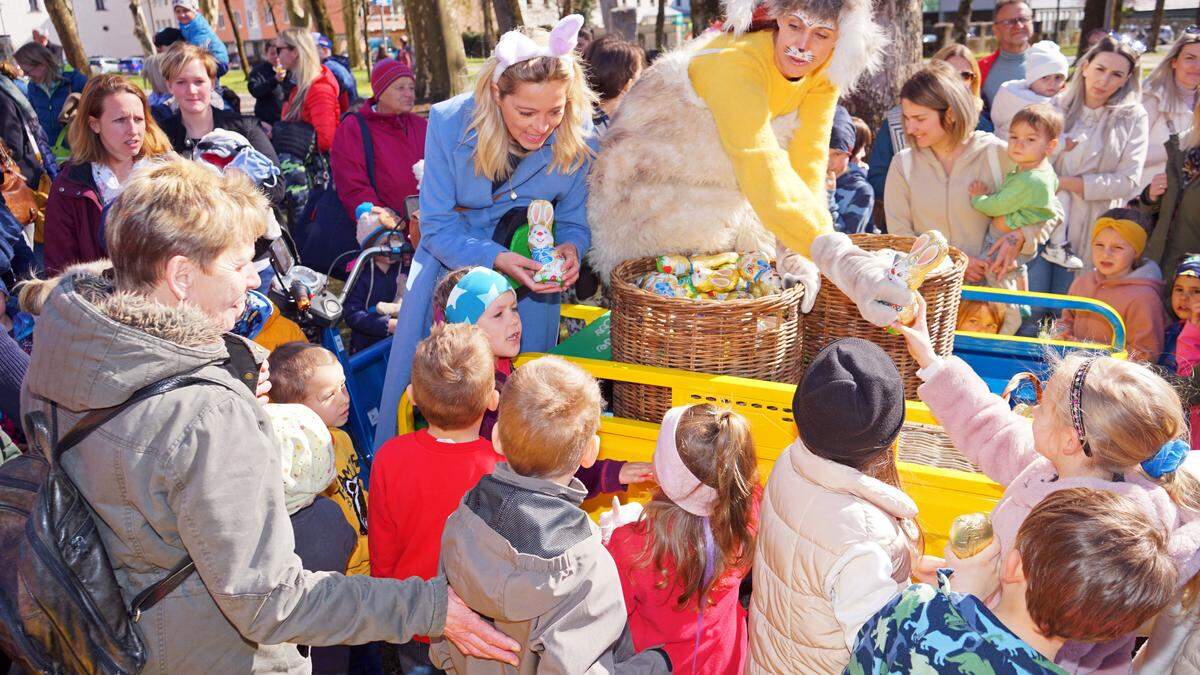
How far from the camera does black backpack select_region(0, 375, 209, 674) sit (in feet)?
5.61

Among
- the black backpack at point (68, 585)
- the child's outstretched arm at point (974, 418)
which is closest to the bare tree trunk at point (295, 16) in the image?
the child's outstretched arm at point (974, 418)

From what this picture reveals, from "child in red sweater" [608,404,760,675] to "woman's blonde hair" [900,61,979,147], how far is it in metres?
2.84

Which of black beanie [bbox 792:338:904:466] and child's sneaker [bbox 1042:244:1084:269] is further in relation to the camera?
child's sneaker [bbox 1042:244:1084:269]

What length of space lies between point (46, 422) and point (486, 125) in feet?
6.06

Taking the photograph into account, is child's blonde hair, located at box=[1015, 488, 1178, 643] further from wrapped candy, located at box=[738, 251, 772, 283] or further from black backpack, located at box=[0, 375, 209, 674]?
black backpack, located at box=[0, 375, 209, 674]

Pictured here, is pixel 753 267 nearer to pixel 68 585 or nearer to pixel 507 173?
pixel 507 173

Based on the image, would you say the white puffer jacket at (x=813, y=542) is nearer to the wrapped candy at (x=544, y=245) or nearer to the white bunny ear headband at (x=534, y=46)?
Result: the wrapped candy at (x=544, y=245)

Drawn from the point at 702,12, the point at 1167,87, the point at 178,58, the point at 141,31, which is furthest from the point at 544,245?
the point at 141,31

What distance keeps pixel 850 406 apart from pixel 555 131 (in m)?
1.77

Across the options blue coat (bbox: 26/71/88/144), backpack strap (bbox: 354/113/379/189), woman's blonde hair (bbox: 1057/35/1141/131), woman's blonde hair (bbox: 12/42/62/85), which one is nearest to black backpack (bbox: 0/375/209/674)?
backpack strap (bbox: 354/113/379/189)

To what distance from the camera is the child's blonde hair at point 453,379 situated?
2549 mm

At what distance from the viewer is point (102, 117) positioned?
4.10 m

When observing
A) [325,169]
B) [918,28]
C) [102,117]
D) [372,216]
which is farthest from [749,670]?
[918,28]

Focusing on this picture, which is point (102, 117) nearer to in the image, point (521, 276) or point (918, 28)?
point (521, 276)
